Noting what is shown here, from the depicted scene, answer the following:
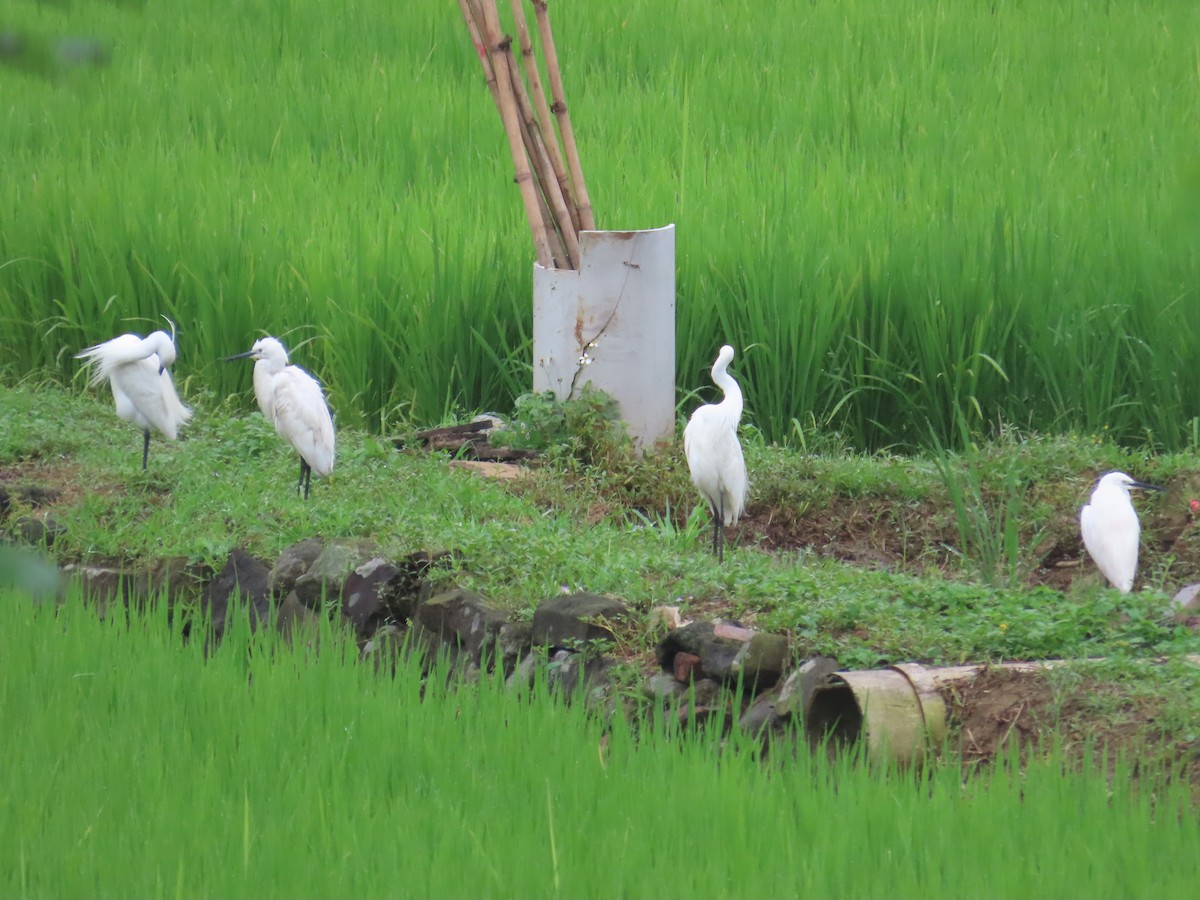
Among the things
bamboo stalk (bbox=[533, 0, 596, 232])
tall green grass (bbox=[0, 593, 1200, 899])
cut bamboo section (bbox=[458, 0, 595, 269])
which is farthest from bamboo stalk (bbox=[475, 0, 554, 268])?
tall green grass (bbox=[0, 593, 1200, 899])

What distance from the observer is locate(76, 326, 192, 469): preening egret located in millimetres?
5051

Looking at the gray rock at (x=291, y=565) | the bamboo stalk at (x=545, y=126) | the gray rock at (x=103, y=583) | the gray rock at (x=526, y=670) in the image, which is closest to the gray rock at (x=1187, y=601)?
the gray rock at (x=526, y=670)

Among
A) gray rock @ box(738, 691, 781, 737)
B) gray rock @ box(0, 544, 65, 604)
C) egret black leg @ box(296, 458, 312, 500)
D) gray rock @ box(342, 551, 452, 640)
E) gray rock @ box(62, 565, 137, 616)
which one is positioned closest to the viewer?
gray rock @ box(0, 544, 65, 604)

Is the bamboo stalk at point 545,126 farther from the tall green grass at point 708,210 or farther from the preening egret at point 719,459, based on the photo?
the preening egret at point 719,459

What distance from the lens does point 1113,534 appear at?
3.98 meters

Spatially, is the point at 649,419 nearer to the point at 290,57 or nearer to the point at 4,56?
the point at 4,56

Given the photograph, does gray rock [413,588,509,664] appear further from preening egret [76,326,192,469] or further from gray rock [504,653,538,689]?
preening egret [76,326,192,469]

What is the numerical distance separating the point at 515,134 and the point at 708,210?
1563 mm

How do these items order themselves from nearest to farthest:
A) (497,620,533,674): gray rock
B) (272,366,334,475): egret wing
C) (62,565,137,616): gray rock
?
(497,620,533,674): gray rock → (62,565,137,616): gray rock → (272,366,334,475): egret wing

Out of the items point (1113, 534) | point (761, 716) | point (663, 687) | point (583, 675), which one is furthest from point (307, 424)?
point (1113, 534)

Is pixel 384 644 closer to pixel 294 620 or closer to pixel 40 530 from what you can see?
pixel 294 620

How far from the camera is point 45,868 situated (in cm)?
236

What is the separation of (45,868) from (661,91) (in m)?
7.22

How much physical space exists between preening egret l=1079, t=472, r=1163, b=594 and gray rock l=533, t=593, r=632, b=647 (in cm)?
134
